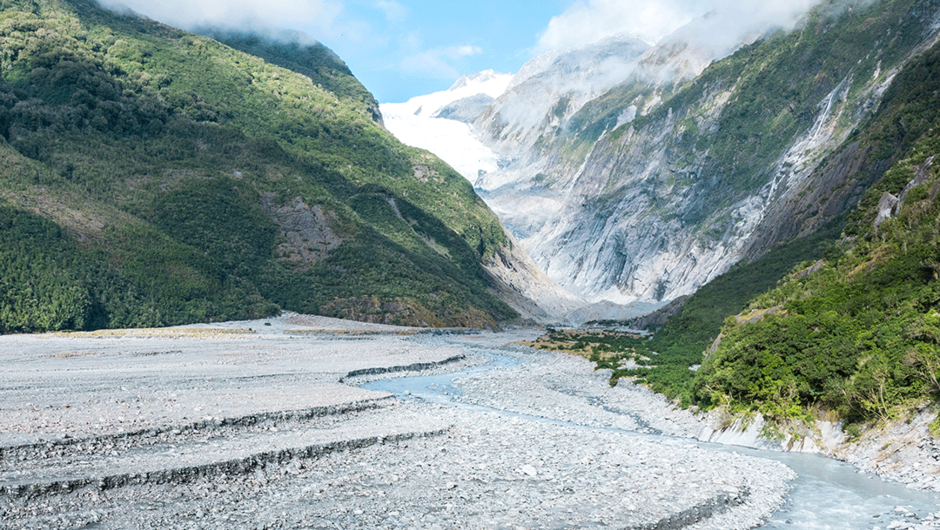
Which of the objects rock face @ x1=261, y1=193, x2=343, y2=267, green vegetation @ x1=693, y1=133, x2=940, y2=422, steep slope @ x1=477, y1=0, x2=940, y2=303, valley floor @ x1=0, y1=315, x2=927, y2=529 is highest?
steep slope @ x1=477, y1=0, x2=940, y2=303

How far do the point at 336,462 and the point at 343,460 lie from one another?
11.1 inches

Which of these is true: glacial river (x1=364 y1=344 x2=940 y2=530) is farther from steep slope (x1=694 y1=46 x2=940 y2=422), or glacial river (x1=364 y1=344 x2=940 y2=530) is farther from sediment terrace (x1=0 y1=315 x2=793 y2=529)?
steep slope (x1=694 y1=46 x2=940 y2=422)

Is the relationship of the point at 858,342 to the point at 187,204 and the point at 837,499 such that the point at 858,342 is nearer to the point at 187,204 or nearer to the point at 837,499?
the point at 837,499

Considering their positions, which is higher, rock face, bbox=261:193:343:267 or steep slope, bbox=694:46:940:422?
rock face, bbox=261:193:343:267

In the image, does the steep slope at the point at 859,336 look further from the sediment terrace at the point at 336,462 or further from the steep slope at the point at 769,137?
the steep slope at the point at 769,137

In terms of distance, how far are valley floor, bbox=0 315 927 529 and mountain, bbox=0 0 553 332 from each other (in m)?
46.0

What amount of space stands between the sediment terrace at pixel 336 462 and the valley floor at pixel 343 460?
0.20 ft

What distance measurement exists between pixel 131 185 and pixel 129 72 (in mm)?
66098

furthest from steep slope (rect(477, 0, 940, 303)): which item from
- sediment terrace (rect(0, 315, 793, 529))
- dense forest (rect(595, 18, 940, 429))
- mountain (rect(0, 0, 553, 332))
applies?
sediment terrace (rect(0, 315, 793, 529))

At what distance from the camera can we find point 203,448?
60.0ft

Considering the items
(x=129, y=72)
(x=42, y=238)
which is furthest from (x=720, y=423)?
(x=129, y=72)

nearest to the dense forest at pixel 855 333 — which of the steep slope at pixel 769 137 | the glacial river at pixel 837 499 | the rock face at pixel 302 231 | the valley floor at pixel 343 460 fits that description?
the glacial river at pixel 837 499

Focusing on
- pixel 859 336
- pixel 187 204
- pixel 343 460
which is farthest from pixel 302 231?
pixel 859 336

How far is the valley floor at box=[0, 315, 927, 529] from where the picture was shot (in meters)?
13.7
